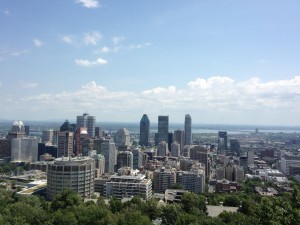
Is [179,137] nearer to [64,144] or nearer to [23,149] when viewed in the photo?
[64,144]

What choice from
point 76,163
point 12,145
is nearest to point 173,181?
point 76,163

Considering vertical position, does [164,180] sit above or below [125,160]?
below

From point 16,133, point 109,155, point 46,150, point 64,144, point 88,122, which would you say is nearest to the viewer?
point 109,155

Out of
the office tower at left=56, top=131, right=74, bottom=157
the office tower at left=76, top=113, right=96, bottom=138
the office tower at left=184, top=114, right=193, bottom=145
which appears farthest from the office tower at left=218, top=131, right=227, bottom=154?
the office tower at left=56, top=131, right=74, bottom=157

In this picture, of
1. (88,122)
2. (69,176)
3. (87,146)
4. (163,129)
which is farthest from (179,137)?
(69,176)

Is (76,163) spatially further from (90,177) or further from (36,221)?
(36,221)

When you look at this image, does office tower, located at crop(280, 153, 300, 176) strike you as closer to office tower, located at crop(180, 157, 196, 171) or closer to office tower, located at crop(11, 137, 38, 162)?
office tower, located at crop(180, 157, 196, 171)
